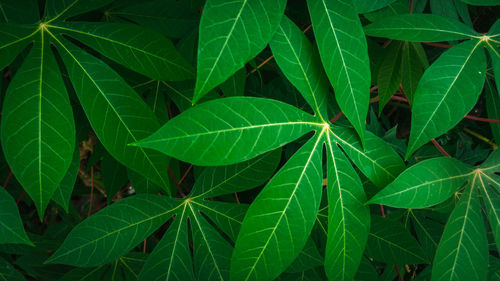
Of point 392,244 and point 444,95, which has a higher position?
point 444,95

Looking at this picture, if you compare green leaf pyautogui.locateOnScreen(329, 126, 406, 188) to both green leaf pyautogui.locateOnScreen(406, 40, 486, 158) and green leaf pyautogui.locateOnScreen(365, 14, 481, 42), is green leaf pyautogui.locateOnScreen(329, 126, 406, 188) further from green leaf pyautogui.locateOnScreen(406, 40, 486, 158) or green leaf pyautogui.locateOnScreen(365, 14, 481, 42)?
green leaf pyautogui.locateOnScreen(365, 14, 481, 42)

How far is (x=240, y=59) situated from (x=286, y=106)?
0.47ft

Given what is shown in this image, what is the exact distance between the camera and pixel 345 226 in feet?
2.52

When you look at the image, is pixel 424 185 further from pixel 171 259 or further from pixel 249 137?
pixel 171 259

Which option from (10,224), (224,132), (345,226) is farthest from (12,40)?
(345,226)

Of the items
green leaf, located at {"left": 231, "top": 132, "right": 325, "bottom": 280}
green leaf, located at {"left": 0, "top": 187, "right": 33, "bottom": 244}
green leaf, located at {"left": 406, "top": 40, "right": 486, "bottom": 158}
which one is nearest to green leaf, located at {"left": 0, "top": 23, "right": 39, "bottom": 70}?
green leaf, located at {"left": 0, "top": 187, "right": 33, "bottom": 244}

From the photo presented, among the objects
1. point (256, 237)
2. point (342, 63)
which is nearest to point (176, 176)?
point (256, 237)

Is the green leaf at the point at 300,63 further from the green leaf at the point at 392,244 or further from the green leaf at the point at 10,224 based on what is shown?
the green leaf at the point at 10,224

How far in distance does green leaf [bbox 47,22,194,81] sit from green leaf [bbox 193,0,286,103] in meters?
A: 0.20

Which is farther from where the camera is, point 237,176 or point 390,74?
point 390,74

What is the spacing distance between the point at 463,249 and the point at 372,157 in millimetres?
241

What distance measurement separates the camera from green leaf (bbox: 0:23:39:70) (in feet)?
2.51

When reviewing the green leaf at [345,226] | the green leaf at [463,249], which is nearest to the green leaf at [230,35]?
the green leaf at [345,226]

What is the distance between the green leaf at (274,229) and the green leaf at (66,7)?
52cm
